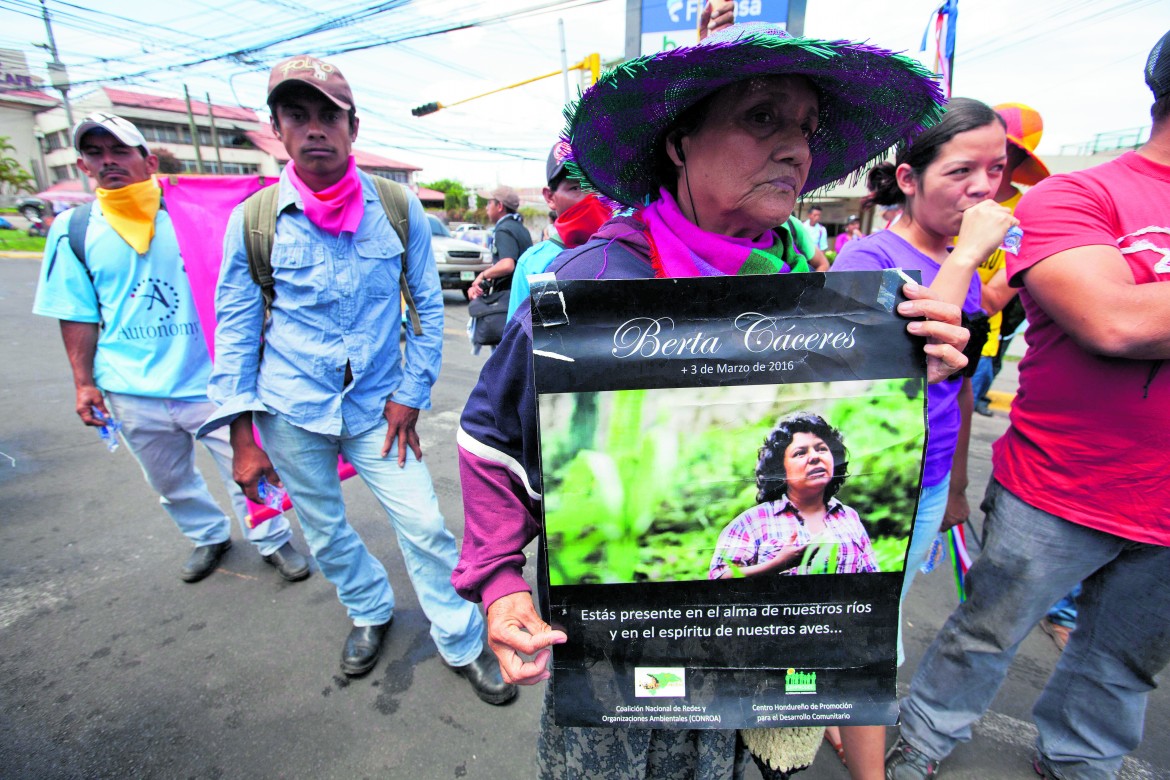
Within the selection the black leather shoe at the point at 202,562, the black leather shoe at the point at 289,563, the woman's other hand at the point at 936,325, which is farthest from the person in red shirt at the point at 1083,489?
the black leather shoe at the point at 202,562

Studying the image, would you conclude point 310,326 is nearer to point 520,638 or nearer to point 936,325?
point 520,638

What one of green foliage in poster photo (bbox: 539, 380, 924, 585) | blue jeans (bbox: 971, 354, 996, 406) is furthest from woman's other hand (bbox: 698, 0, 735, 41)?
blue jeans (bbox: 971, 354, 996, 406)

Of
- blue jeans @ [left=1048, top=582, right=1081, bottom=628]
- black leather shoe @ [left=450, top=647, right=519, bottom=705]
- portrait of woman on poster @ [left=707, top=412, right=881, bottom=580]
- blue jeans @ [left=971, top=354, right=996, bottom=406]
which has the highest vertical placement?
portrait of woman on poster @ [left=707, top=412, right=881, bottom=580]

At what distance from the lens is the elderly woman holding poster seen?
99 centimetres

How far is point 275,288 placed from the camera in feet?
6.64

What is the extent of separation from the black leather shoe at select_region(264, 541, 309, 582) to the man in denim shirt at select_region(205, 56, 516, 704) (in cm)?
71

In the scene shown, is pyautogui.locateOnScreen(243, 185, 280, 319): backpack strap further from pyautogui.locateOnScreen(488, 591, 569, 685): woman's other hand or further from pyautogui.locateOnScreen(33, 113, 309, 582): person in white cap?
pyautogui.locateOnScreen(488, 591, 569, 685): woman's other hand

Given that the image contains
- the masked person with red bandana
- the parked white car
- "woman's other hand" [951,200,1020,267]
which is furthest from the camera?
the parked white car

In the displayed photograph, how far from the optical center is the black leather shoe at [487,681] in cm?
221

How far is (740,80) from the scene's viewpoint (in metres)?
1.03

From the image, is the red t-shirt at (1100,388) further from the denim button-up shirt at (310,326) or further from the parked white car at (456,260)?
the parked white car at (456,260)

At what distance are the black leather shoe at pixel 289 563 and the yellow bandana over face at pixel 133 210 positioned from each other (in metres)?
1.56

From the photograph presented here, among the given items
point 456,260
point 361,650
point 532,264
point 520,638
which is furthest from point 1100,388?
point 456,260

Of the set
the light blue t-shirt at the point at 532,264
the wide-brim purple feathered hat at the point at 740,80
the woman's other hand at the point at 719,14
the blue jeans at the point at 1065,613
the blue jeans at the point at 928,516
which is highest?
the woman's other hand at the point at 719,14
